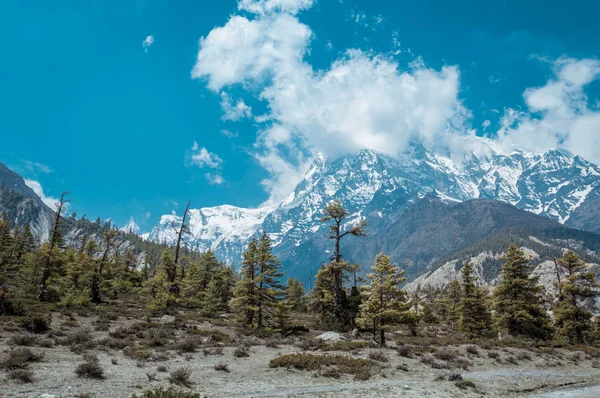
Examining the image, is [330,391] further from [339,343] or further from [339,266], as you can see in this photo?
[339,266]

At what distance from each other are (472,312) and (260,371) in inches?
1431

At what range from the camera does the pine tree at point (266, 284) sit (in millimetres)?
34938

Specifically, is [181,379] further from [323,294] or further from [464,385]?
[323,294]

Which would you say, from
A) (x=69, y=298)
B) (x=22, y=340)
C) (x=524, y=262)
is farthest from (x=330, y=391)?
(x=524, y=262)

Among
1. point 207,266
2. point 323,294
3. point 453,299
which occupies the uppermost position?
point 207,266

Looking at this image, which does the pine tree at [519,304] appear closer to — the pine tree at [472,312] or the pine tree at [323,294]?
the pine tree at [472,312]

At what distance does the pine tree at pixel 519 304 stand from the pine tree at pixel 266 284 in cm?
2570

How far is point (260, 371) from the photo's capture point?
17.2 metres

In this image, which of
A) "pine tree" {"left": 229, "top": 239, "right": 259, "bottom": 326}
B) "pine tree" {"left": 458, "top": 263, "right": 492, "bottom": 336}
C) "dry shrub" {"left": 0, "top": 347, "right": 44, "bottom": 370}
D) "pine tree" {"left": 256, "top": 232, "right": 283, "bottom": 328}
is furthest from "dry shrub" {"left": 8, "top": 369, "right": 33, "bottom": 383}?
"pine tree" {"left": 458, "top": 263, "right": 492, "bottom": 336}

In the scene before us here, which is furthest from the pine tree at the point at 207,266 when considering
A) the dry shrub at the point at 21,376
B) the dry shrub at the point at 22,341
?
the dry shrub at the point at 21,376

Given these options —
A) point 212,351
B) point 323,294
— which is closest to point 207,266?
point 323,294

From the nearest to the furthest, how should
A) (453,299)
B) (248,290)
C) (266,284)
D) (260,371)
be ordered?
(260,371) < (248,290) < (266,284) < (453,299)

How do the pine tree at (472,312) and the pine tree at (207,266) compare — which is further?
the pine tree at (207,266)

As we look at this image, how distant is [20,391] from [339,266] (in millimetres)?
28400
